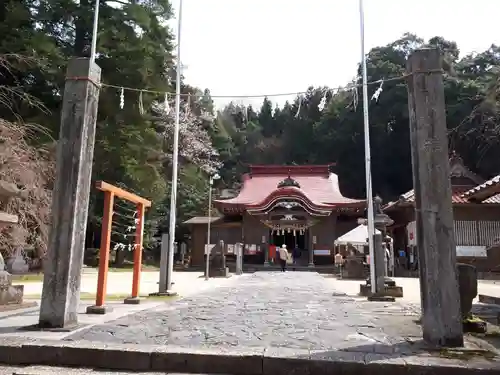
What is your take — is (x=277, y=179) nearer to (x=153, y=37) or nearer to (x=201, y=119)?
(x=201, y=119)

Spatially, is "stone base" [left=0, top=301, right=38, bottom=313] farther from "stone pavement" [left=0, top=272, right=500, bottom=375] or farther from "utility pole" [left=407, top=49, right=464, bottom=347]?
"utility pole" [left=407, top=49, right=464, bottom=347]

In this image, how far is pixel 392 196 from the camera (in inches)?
1631

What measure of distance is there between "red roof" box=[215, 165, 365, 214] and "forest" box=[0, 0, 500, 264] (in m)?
4.07

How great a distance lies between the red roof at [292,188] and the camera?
25938 mm

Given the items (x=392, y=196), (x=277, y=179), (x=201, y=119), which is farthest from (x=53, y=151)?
(x=392, y=196)

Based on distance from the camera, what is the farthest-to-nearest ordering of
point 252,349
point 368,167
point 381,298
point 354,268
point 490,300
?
1. point 354,268
2. point 368,167
3. point 381,298
4. point 490,300
5. point 252,349

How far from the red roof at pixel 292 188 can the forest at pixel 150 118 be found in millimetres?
4070

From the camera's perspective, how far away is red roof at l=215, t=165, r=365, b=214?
2594cm

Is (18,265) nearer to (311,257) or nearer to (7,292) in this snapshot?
(7,292)

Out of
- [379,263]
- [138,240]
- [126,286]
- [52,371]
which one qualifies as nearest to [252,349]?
[52,371]

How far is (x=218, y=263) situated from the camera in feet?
60.7

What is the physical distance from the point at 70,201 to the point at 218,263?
13867 mm

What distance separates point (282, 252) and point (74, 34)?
15.8 m

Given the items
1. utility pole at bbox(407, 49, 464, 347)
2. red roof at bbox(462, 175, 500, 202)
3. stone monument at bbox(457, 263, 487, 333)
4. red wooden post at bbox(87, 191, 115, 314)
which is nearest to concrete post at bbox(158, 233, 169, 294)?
red wooden post at bbox(87, 191, 115, 314)
